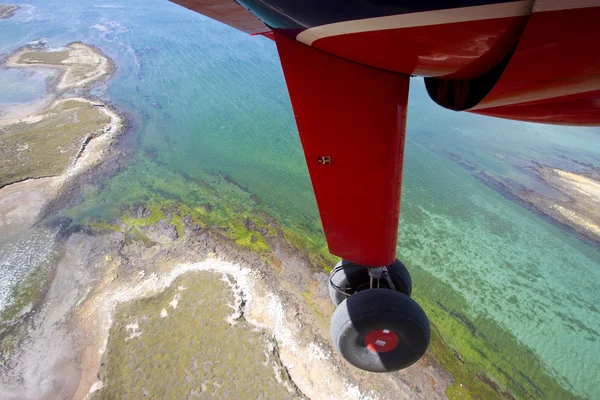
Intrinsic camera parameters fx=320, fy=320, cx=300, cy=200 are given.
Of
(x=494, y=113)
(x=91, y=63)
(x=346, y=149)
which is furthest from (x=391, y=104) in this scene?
(x=91, y=63)

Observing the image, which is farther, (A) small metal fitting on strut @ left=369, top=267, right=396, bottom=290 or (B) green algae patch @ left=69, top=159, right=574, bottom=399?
(B) green algae patch @ left=69, top=159, right=574, bottom=399

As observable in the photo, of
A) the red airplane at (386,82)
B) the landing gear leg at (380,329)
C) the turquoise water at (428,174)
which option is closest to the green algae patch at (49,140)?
the turquoise water at (428,174)

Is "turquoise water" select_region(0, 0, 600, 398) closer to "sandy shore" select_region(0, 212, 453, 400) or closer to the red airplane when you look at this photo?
"sandy shore" select_region(0, 212, 453, 400)

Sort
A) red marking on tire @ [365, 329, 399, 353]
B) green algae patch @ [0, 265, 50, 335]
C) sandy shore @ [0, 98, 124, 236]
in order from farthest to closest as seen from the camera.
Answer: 1. sandy shore @ [0, 98, 124, 236]
2. green algae patch @ [0, 265, 50, 335]
3. red marking on tire @ [365, 329, 399, 353]

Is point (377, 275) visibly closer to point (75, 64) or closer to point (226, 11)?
point (226, 11)

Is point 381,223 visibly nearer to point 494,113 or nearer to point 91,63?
point 494,113

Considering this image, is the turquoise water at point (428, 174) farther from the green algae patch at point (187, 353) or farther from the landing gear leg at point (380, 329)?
the landing gear leg at point (380, 329)

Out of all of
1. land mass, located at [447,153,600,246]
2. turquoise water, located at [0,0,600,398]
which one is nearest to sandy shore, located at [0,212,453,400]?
turquoise water, located at [0,0,600,398]

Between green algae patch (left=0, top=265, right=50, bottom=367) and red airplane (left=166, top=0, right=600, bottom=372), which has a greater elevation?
red airplane (left=166, top=0, right=600, bottom=372)
